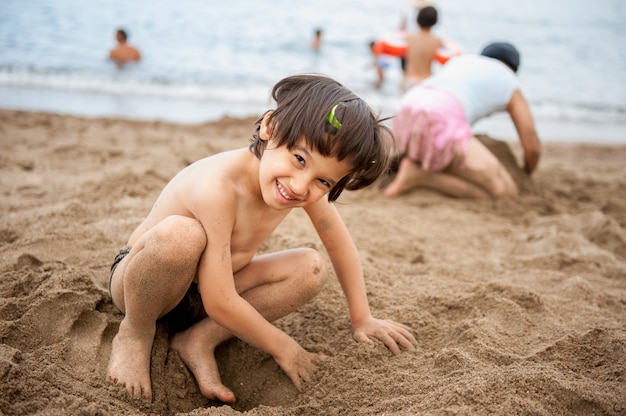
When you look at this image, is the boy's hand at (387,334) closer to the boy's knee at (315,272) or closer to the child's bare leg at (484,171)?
the boy's knee at (315,272)

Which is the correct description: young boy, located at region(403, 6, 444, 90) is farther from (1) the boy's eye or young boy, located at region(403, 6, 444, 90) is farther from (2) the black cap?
(1) the boy's eye

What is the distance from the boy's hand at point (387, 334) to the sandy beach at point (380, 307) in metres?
0.04

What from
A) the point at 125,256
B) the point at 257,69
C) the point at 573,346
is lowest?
the point at 257,69

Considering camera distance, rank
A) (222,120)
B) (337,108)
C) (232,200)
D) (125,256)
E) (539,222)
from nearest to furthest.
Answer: (337,108)
(232,200)
(125,256)
(539,222)
(222,120)

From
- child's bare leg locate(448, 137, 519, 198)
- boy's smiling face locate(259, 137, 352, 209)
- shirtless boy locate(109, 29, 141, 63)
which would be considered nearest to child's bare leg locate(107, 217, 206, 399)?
boy's smiling face locate(259, 137, 352, 209)

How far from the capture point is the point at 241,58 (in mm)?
10133

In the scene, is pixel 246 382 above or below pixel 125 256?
below

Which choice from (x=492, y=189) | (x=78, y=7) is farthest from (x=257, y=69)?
(x=492, y=189)

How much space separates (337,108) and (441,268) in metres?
1.46

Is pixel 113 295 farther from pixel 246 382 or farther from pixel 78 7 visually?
pixel 78 7

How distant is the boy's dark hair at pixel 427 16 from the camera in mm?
6344

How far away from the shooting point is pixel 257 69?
9.66 metres

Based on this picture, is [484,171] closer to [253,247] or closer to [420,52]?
[253,247]

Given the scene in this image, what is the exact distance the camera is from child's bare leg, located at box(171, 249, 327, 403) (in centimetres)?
220
